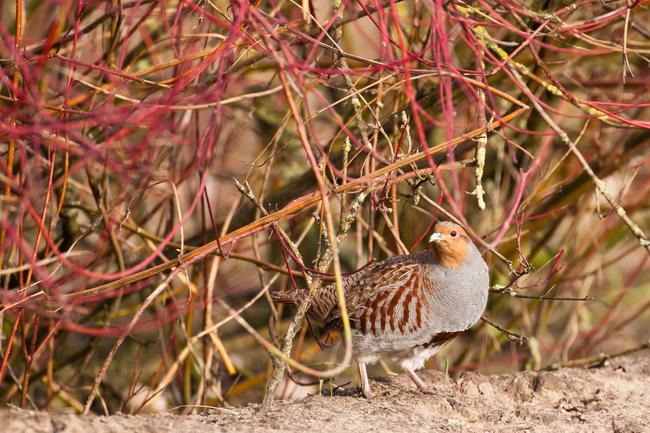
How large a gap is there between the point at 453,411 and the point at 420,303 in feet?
1.75

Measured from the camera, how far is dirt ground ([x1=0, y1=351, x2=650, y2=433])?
3.52 metres

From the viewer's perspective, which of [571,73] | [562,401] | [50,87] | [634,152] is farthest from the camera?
[571,73]

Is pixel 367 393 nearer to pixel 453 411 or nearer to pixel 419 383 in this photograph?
pixel 419 383

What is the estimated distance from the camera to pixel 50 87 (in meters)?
5.72

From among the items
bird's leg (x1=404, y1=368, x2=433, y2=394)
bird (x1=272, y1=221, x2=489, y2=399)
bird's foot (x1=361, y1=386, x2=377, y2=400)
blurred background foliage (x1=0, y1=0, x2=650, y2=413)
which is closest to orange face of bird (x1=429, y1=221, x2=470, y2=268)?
bird (x1=272, y1=221, x2=489, y2=399)

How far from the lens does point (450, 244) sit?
450cm

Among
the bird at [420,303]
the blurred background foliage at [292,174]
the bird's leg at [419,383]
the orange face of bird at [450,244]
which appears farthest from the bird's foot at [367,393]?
the orange face of bird at [450,244]

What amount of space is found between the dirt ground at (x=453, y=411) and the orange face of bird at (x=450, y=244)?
615 mm

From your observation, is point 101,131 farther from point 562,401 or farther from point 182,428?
point 562,401

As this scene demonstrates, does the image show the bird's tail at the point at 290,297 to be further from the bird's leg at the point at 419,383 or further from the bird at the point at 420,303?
the bird's leg at the point at 419,383

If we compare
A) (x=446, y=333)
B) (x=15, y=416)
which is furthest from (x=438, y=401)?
(x=15, y=416)

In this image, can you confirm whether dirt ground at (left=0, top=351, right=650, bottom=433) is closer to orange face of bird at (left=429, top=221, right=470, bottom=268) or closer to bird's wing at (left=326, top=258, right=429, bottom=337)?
bird's wing at (left=326, top=258, right=429, bottom=337)

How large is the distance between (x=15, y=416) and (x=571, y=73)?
15.3 feet

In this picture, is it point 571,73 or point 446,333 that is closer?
point 446,333
